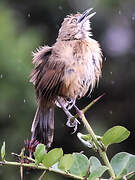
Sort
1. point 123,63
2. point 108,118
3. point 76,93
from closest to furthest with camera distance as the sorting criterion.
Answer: point 76,93 → point 108,118 → point 123,63

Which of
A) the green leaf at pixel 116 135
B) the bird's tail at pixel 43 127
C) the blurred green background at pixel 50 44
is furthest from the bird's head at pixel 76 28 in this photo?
the blurred green background at pixel 50 44

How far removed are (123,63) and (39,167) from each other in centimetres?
395

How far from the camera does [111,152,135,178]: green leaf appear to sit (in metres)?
1.12

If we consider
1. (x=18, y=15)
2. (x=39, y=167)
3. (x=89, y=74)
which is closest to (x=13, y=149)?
(x=18, y=15)

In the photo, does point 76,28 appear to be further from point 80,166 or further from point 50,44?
point 50,44

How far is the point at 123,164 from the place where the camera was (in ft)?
3.76

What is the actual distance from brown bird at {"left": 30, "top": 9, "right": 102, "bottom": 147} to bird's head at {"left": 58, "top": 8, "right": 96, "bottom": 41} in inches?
0.6

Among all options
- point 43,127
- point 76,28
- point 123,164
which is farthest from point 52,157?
point 76,28

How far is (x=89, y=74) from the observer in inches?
81.8

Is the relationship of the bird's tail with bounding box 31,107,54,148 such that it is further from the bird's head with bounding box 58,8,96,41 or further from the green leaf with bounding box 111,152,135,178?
the green leaf with bounding box 111,152,135,178

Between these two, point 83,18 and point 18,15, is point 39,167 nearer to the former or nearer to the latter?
point 83,18

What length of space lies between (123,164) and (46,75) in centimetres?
83

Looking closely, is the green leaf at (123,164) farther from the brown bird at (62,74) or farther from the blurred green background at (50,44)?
the blurred green background at (50,44)

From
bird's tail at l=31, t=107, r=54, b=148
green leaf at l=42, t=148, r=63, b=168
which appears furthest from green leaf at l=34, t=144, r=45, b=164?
bird's tail at l=31, t=107, r=54, b=148
